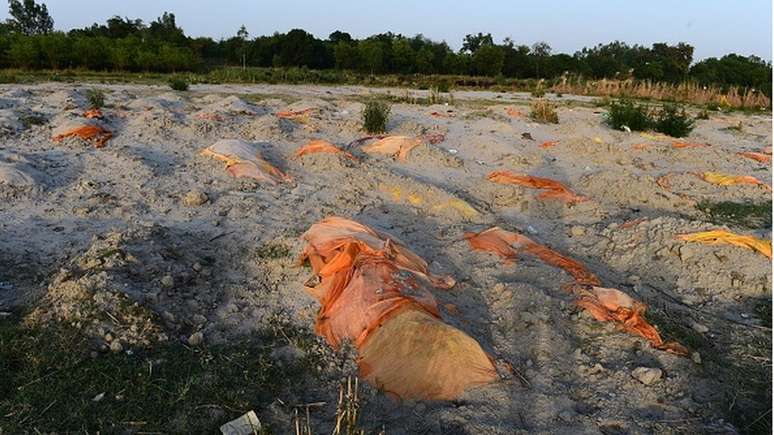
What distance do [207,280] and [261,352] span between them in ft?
2.77

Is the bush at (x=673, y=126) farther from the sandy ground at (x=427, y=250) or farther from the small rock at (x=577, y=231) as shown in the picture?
the small rock at (x=577, y=231)

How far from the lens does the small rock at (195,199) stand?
16.5ft

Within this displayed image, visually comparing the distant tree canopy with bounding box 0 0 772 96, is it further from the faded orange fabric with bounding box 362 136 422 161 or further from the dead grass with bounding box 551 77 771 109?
the faded orange fabric with bounding box 362 136 422 161

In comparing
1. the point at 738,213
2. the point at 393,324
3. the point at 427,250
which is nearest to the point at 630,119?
the point at 738,213

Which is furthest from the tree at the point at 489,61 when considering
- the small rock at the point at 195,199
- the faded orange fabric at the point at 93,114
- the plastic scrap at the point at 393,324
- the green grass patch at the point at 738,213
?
the plastic scrap at the point at 393,324

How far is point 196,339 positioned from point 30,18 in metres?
43.8

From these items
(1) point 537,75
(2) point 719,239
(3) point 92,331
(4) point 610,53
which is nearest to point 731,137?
(2) point 719,239

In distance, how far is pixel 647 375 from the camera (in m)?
2.95

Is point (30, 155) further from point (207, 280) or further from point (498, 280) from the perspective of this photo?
point (498, 280)

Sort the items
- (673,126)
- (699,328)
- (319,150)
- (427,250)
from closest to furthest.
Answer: (699,328), (427,250), (319,150), (673,126)

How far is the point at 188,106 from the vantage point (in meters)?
9.86

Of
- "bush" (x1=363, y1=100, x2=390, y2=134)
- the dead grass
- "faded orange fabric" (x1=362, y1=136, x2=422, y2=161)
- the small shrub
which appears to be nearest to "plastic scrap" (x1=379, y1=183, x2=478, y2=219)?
"faded orange fabric" (x1=362, y1=136, x2=422, y2=161)

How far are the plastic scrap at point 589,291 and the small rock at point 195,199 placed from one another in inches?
87.4

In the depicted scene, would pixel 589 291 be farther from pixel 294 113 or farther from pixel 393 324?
pixel 294 113
